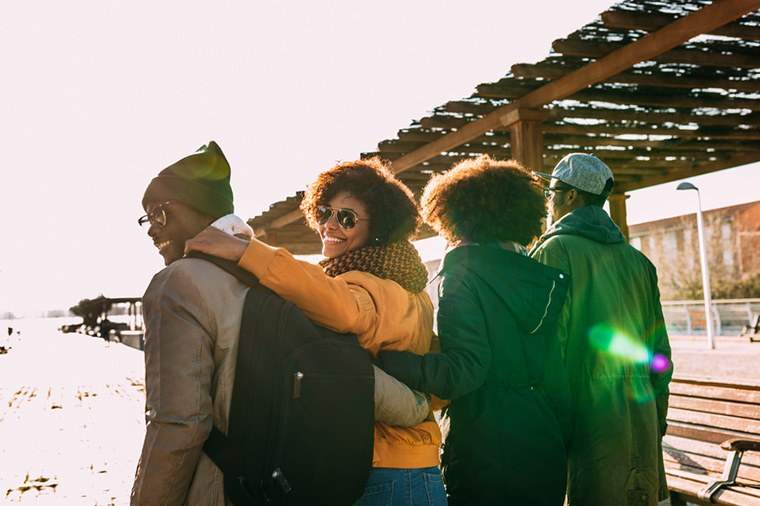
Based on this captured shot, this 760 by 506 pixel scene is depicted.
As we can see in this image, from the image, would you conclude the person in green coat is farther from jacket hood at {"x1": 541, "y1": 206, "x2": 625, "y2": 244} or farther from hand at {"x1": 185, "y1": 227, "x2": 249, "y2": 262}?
hand at {"x1": 185, "y1": 227, "x2": 249, "y2": 262}

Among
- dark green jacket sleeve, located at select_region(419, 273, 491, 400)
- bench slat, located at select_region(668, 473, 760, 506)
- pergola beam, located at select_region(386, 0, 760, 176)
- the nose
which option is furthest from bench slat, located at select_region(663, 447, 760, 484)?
the nose

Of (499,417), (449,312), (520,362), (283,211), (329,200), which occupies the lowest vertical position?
(499,417)

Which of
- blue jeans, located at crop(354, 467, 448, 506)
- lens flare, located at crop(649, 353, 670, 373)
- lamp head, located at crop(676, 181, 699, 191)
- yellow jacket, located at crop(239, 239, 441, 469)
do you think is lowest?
blue jeans, located at crop(354, 467, 448, 506)

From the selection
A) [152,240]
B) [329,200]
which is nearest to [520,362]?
[329,200]

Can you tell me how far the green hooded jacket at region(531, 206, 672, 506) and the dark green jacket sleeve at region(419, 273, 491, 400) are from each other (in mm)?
531

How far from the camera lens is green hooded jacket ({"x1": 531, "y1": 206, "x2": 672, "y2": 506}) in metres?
2.63

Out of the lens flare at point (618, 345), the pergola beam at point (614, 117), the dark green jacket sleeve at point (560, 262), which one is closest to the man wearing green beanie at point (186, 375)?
the dark green jacket sleeve at point (560, 262)

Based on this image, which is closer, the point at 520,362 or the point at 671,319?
the point at 520,362

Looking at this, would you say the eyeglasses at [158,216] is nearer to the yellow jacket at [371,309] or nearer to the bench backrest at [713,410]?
the yellow jacket at [371,309]

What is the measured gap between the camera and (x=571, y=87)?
222 inches

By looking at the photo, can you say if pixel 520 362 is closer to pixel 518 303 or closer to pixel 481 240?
pixel 518 303

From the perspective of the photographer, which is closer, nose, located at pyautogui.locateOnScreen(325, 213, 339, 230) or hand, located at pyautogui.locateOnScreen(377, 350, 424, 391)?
hand, located at pyautogui.locateOnScreen(377, 350, 424, 391)

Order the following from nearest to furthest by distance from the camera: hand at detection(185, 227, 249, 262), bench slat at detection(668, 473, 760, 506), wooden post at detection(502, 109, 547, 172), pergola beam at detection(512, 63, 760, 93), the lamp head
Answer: hand at detection(185, 227, 249, 262) → bench slat at detection(668, 473, 760, 506) → pergola beam at detection(512, 63, 760, 93) → wooden post at detection(502, 109, 547, 172) → the lamp head

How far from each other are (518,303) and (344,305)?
0.67m
